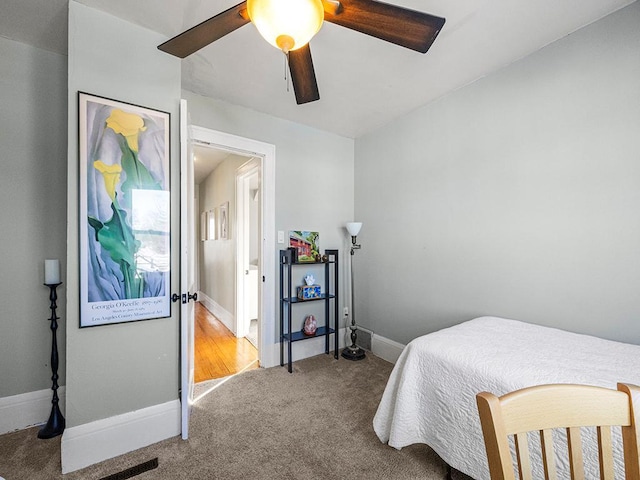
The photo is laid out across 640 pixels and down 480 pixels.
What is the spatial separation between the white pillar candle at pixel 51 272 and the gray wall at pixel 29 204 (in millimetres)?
206

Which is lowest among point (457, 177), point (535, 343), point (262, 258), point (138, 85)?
point (535, 343)

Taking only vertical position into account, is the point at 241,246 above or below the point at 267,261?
above

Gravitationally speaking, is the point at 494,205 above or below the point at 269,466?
above

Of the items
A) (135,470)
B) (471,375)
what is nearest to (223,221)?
(135,470)

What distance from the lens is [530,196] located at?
1951 mm

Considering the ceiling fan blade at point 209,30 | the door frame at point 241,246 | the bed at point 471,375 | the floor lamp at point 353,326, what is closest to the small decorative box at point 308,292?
the floor lamp at point 353,326

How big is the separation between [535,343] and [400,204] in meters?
1.69

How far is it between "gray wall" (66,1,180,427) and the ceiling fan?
0.53 metres

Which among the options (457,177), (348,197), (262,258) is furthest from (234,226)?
(457,177)

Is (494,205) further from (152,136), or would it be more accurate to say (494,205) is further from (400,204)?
(152,136)

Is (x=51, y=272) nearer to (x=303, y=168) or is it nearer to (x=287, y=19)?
(x=287, y=19)

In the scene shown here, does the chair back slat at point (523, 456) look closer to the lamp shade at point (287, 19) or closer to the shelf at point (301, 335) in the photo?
the lamp shade at point (287, 19)

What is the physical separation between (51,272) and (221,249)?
2.74 metres

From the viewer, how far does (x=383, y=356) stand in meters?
3.05
